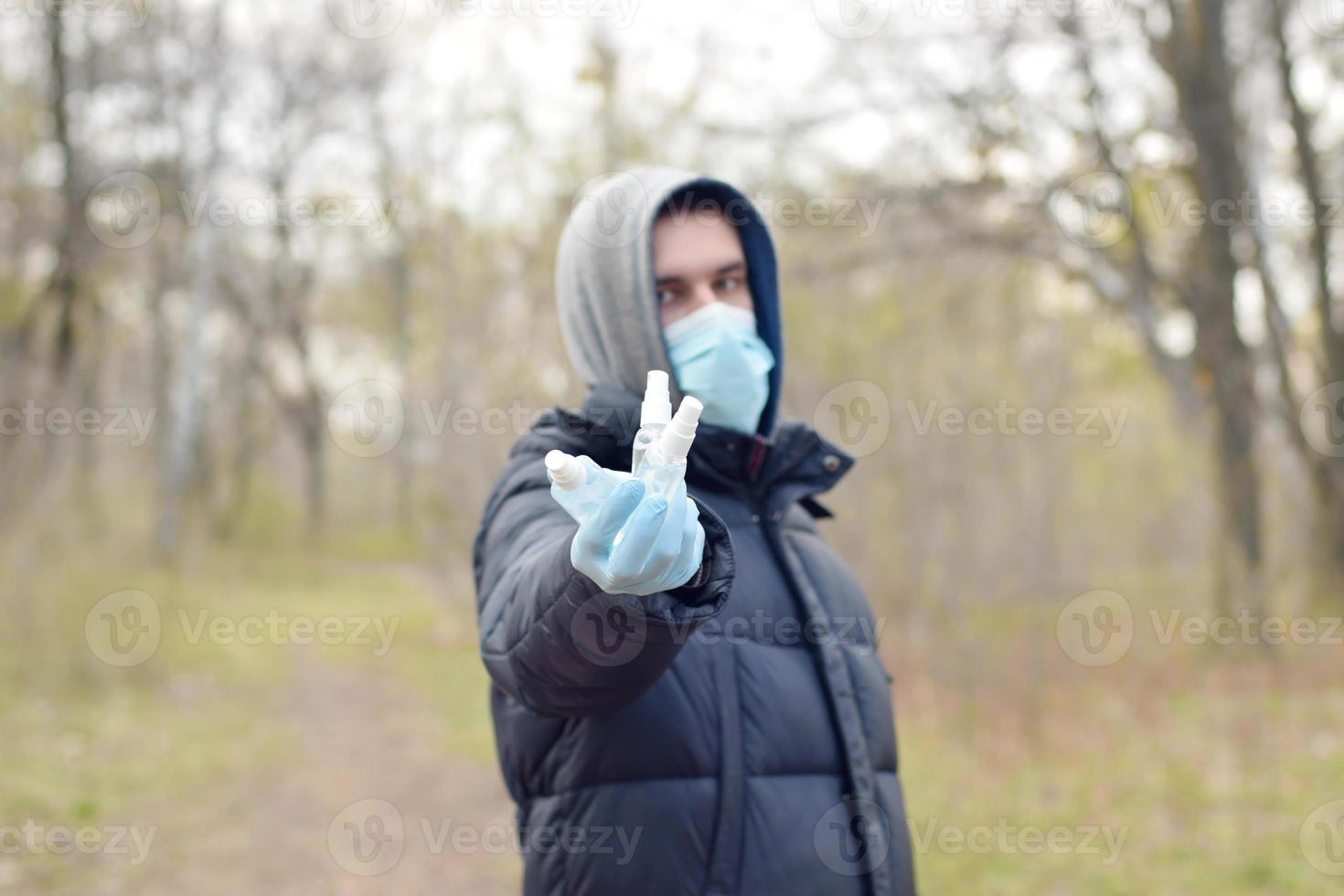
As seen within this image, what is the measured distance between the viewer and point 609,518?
1.16 meters

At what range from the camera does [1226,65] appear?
29.0 ft

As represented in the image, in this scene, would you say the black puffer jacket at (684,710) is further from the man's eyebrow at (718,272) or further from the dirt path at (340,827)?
the dirt path at (340,827)

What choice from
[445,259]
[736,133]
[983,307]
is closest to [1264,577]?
[983,307]

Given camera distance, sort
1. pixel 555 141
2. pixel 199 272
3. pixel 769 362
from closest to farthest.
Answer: pixel 769 362 < pixel 555 141 < pixel 199 272

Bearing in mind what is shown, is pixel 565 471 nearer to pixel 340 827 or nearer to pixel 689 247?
pixel 689 247

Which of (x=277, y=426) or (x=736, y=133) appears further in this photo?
(x=277, y=426)

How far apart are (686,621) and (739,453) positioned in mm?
613

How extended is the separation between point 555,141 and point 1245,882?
830cm

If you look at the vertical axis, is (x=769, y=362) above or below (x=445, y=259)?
below

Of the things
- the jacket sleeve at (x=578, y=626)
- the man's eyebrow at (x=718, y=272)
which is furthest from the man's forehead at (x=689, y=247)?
the jacket sleeve at (x=578, y=626)

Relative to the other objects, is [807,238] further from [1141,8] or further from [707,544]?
[707,544]

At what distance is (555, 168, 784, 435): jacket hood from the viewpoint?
5.73 ft

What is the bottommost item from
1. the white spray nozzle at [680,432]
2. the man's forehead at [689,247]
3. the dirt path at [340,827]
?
the dirt path at [340,827]

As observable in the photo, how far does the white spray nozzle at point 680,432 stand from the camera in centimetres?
111
